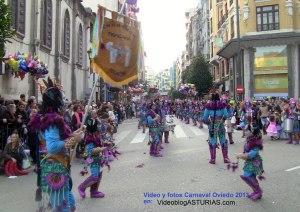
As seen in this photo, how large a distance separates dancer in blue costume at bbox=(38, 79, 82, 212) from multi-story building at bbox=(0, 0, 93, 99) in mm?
12520

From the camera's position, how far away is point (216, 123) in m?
11.3

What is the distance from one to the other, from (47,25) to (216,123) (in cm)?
1568

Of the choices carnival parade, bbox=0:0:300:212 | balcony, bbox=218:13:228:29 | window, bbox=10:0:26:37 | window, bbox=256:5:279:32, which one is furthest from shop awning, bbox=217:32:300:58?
window, bbox=10:0:26:37

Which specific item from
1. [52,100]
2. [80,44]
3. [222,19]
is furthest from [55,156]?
[222,19]

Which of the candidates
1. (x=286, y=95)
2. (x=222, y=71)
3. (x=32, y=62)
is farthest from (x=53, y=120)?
(x=222, y=71)

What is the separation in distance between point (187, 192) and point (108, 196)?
1423 millimetres

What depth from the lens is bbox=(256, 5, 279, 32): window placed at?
39.1 m

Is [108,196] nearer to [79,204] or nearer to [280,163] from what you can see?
[79,204]

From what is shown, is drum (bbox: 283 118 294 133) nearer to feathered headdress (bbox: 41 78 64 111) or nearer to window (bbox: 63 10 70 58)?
feathered headdress (bbox: 41 78 64 111)

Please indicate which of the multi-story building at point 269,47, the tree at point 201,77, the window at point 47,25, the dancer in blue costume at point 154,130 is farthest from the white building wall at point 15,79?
the tree at point 201,77

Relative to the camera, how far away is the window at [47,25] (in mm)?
23688

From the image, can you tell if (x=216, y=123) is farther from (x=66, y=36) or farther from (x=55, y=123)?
(x=66, y=36)

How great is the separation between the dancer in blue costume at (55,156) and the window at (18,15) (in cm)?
1488

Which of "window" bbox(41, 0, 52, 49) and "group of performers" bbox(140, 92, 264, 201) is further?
"window" bbox(41, 0, 52, 49)
